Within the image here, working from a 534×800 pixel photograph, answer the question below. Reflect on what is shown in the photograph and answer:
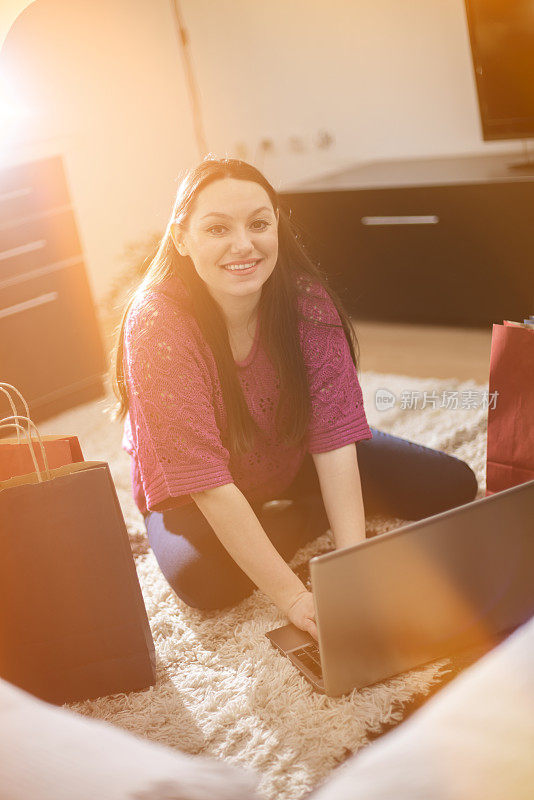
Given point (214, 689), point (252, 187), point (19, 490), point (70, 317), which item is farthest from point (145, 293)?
point (70, 317)

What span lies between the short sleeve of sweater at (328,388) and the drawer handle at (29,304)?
1.30m

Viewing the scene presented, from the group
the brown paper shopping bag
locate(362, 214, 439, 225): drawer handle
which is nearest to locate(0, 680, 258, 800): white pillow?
the brown paper shopping bag

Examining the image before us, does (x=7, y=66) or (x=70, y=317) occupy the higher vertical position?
(x=7, y=66)

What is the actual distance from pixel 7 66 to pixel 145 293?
2092 millimetres

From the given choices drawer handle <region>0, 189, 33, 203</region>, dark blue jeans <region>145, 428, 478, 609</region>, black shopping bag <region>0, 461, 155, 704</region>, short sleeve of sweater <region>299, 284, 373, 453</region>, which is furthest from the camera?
drawer handle <region>0, 189, 33, 203</region>

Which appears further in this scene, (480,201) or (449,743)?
(480,201)

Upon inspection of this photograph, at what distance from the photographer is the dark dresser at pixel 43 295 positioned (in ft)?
8.06

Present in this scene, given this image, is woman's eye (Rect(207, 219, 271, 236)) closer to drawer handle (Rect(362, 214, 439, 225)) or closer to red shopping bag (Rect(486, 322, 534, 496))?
red shopping bag (Rect(486, 322, 534, 496))

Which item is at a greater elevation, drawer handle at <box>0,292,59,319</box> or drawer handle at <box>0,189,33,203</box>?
drawer handle at <box>0,189,33,203</box>

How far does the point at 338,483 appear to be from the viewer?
4.68 feet

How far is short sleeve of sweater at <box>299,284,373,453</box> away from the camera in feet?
4.69

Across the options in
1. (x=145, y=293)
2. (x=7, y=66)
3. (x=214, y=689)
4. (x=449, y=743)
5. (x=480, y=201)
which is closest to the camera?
(x=449, y=743)

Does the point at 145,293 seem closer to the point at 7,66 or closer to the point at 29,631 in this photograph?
the point at 29,631

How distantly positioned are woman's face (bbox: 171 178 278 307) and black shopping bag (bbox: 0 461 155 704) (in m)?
0.36
